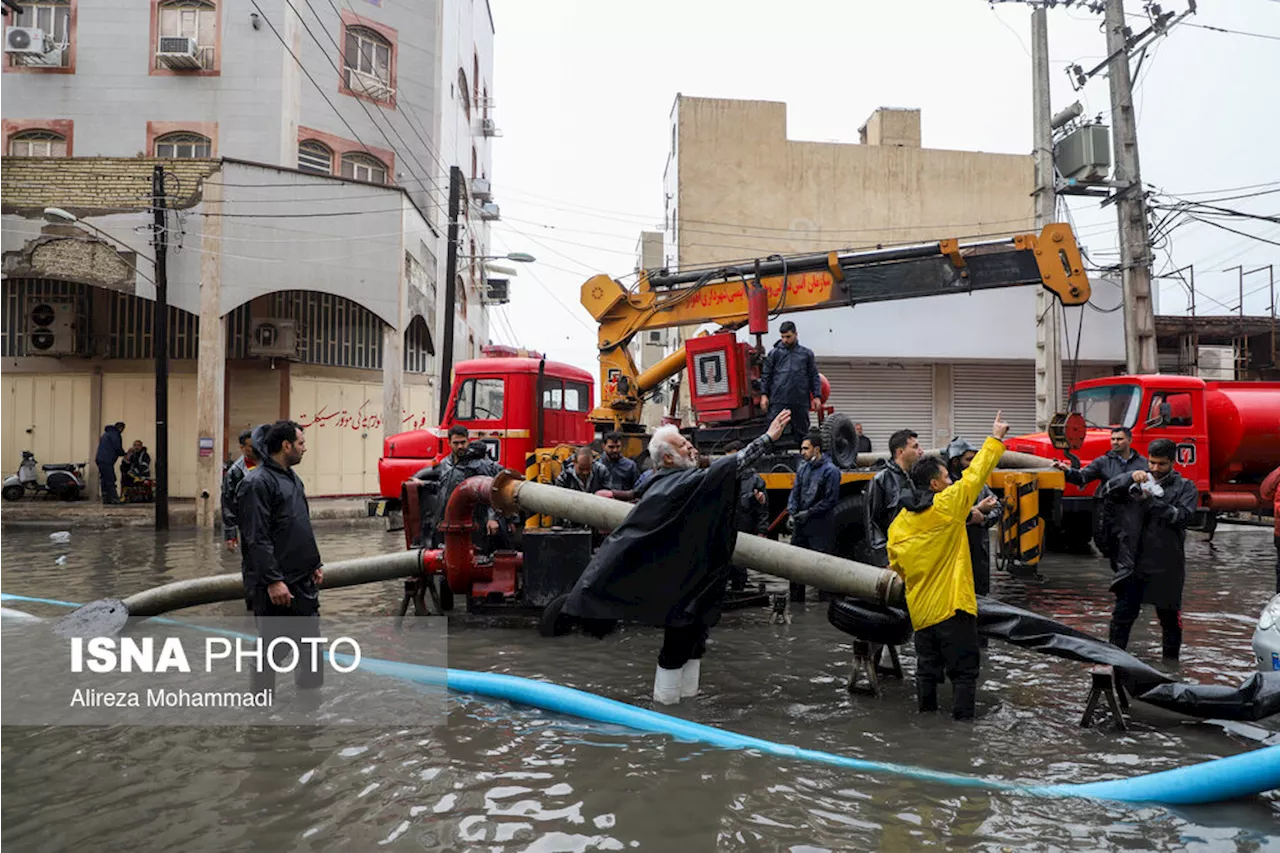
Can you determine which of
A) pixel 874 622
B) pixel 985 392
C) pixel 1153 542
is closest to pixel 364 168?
pixel 985 392

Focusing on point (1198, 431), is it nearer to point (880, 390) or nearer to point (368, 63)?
point (880, 390)

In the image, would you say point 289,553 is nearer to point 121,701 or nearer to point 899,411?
point 121,701

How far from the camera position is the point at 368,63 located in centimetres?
2438

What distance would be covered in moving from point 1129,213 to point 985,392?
575 cm

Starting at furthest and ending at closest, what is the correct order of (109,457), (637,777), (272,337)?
(272,337), (109,457), (637,777)

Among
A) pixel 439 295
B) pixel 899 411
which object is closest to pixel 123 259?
pixel 439 295

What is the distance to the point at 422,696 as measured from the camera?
5.79 m

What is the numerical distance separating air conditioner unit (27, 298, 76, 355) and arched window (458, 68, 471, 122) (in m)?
14.9

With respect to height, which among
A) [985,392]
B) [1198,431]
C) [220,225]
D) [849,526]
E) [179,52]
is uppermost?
[179,52]

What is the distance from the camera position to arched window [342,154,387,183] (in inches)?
934

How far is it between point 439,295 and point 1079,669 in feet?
72.4

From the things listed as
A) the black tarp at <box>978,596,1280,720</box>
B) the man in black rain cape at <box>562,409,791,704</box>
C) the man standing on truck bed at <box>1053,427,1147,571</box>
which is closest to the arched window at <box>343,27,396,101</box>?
the man standing on truck bed at <box>1053,427,1147,571</box>

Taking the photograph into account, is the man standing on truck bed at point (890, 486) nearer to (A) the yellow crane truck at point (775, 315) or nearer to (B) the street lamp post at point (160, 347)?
(A) the yellow crane truck at point (775, 315)

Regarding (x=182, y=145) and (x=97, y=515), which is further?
(x=182, y=145)
